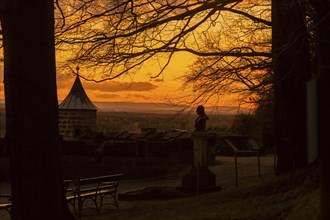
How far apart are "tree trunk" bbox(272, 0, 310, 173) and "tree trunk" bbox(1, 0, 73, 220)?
5.28 meters

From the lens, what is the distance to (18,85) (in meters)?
6.43

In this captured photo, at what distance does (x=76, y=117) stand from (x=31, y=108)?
27864 mm

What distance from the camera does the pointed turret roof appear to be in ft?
113

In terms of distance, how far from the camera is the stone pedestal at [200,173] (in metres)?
14.2

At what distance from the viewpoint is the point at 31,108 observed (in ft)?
21.0

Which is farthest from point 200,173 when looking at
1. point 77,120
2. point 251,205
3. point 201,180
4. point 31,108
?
point 77,120

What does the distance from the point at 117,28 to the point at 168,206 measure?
3.82m

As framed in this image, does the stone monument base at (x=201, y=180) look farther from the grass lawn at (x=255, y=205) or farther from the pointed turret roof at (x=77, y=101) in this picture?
the pointed turret roof at (x=77, y=101)

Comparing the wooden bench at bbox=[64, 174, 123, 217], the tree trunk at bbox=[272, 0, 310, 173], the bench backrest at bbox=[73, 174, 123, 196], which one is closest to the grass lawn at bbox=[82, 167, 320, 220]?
the wooden bench at bbox=[64, 174, 123, 217]

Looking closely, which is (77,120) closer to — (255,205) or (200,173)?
(200,173)

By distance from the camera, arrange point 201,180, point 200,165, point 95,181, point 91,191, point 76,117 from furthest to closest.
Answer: point 76,117 < point 200,165 < point 201,180 < point 91,191 < point 95,181

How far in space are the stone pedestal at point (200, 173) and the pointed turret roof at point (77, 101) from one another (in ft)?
67.6

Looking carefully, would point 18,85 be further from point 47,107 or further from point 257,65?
point 257,65

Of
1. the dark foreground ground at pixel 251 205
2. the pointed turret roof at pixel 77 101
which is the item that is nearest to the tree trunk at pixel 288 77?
the dark foreground ground at pixel 251 205
